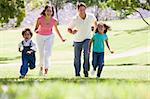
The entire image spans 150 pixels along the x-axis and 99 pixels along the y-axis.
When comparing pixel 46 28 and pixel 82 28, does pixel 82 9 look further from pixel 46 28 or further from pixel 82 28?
pixel 46 28

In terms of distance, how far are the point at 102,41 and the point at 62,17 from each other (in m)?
151

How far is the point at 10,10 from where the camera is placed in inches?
1674

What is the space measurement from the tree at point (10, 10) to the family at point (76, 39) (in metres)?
27.1

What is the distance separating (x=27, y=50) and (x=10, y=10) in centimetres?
2790

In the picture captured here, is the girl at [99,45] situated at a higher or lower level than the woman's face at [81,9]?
lower

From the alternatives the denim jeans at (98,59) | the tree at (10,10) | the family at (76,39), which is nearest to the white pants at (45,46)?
the family at (76,39)

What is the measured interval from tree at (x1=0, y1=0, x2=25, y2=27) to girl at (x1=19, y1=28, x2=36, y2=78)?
88.5 ft

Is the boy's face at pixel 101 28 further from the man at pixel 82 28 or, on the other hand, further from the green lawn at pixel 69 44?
the green lawn at pixel 69 44

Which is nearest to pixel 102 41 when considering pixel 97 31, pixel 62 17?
pixel 97 31

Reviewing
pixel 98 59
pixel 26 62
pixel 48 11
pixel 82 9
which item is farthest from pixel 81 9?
pixel 26 62

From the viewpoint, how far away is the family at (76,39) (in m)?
14.3

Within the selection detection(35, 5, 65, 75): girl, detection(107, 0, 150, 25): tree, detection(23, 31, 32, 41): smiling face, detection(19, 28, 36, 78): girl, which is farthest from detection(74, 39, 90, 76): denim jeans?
detection(107, 0, 150, 25): tree

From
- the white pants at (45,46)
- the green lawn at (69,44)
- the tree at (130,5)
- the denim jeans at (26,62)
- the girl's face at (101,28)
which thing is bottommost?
the green lawn at (69,44)

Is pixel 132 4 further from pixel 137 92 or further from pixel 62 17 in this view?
pixel 62 17
